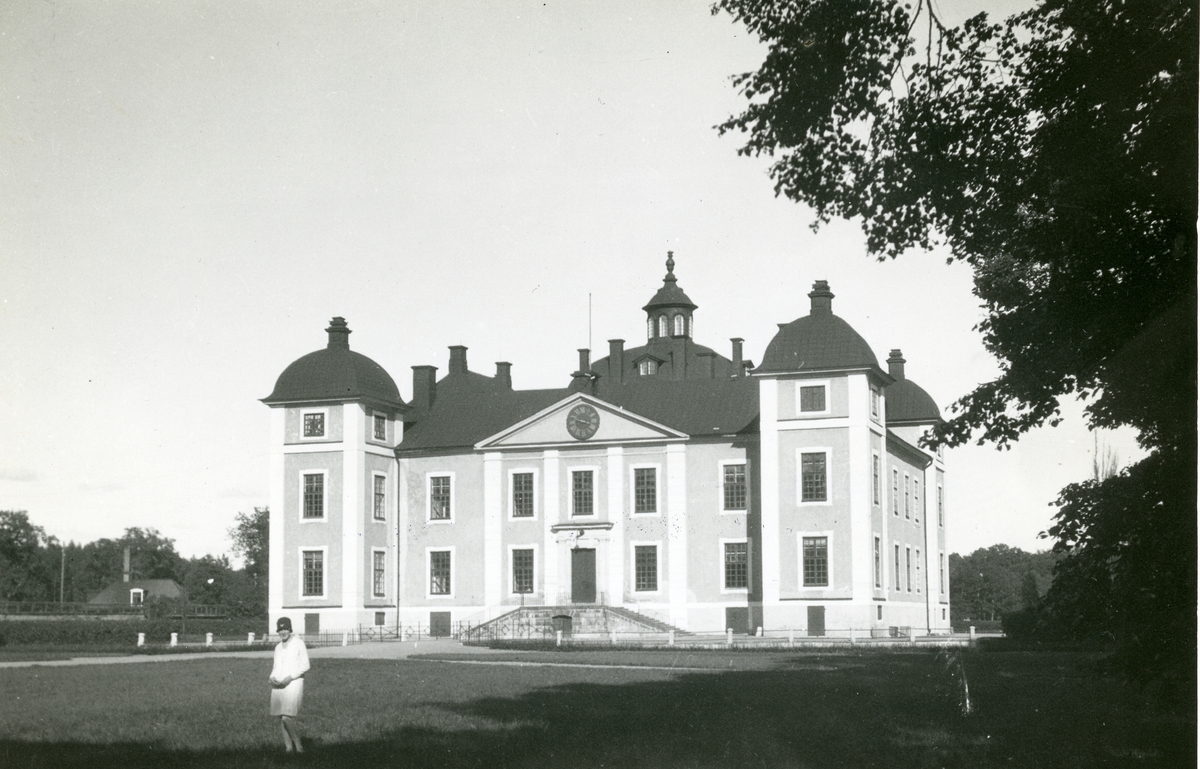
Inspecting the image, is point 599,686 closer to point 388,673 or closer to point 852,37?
point 388,673

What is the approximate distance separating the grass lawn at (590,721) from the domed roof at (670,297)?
41.6 meters

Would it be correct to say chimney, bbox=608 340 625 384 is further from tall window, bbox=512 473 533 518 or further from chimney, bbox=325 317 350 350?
chimney, bbox=325 317 350 350

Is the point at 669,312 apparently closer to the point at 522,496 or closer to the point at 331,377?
the point at 522,496

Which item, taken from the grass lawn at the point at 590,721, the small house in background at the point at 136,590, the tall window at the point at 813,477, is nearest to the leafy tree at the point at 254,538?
the small house in background at the point at 136,590

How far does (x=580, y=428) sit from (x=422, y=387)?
8985 mm

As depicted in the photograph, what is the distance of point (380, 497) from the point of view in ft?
160

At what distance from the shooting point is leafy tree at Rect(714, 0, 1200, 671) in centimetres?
1147

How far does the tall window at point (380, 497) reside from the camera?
48.5 m

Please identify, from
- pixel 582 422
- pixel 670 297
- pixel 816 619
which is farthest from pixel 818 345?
pixel 670 297

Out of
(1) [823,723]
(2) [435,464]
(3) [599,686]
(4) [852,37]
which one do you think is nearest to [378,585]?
(2) [435,464]

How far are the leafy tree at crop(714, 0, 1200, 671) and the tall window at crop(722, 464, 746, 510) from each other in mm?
31490

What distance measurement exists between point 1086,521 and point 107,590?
78.1 meters

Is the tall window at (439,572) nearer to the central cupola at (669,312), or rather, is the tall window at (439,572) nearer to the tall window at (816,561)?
the tall window at (816,561)

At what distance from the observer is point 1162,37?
11.2 m
